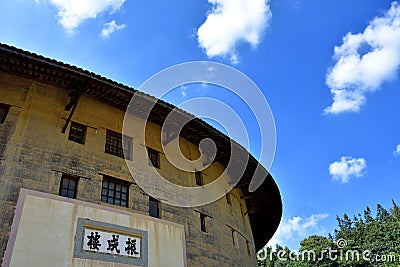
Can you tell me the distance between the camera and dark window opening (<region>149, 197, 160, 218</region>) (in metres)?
10.6

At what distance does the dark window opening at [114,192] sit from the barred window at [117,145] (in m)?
0.90

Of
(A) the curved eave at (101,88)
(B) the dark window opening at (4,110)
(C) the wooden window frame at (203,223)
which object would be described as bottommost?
(C) the wooden window frame at (203,223)

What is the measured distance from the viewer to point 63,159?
31.1 feet

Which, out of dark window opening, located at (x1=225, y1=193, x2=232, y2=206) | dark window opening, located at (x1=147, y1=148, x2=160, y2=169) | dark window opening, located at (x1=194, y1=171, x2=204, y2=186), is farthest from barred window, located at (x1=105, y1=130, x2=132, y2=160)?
dark window opening, located at (x1=225, y1=193, x2=232, y2=206)

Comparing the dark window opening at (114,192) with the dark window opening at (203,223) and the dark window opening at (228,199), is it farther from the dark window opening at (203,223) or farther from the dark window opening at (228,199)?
the dark window opening at (228,199)

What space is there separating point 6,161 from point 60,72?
2.61 meters

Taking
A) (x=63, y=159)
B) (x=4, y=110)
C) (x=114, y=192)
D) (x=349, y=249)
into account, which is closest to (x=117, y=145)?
(x=114, y=192)

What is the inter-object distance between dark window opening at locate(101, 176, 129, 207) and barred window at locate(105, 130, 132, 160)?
901mm

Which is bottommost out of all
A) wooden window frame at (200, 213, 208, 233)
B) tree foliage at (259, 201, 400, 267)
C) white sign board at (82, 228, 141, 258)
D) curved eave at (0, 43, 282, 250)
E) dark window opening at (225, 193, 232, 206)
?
white sign board at (82, 228, 141, 258)

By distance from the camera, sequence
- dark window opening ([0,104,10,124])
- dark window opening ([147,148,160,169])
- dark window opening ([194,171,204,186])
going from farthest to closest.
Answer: dark window opening ([194,171,204,186]) → dark window opening ([147,148,160,169]) → dark window opening ([0,104,10,124])

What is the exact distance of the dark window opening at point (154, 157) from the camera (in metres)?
11.7

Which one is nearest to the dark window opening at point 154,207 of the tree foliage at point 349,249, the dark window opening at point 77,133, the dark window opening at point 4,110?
the dark window opening at point 77,133

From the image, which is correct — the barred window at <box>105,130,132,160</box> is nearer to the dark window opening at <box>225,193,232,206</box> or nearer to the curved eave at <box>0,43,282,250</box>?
the curved eave at <box>0,43,282,250</box>

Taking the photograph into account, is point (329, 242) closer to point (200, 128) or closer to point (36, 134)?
point (200, 128)
